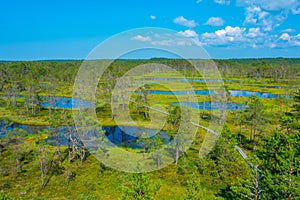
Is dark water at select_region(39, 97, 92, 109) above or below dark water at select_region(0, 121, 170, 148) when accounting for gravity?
above

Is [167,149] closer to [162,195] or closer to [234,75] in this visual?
[162,195]

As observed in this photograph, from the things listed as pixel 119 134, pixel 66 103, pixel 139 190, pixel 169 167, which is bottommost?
pixel 169 167

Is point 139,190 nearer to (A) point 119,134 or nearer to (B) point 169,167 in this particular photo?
(B) point 169,167

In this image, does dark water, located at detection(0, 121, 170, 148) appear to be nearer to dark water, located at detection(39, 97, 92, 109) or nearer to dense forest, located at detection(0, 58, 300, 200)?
dense forest, located at detection(0, 58, 300, 200)

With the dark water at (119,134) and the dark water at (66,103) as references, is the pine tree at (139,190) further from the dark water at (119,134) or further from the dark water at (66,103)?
the dark water at (66,103)

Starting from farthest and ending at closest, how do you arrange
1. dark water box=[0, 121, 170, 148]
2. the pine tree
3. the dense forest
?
dark water box=[0, 121, 170, 148]
the dense forest
the pine tree

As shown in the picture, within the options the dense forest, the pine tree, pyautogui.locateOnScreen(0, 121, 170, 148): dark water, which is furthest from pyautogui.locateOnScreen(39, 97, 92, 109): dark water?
the pine tree

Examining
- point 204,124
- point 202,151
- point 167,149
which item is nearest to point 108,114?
point 204,124

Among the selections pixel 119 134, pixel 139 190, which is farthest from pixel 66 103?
pixel 139 190

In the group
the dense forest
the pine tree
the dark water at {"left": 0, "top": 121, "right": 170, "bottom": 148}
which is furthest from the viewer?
the dark water at {"left": 0, "top": 121, "right": 170, "bottom": 148}

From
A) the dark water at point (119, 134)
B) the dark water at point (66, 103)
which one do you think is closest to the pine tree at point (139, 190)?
the dark water at point (119, 134)

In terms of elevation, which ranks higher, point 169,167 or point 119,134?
point 119,134
